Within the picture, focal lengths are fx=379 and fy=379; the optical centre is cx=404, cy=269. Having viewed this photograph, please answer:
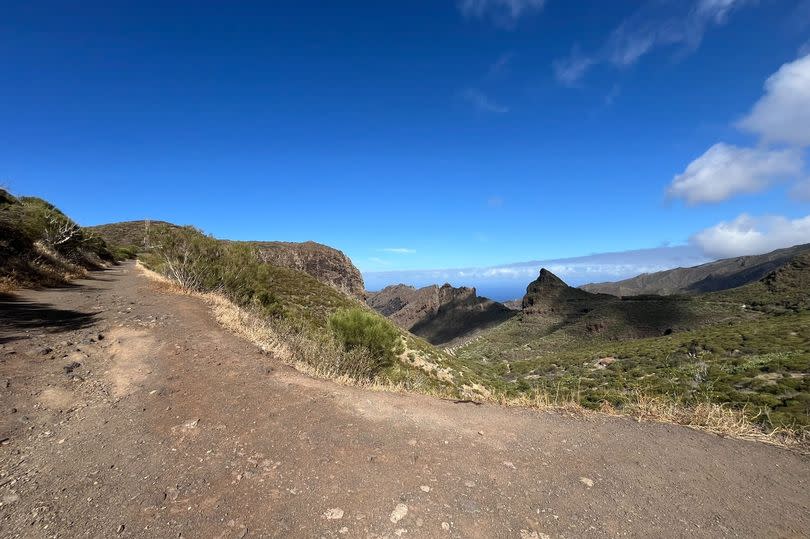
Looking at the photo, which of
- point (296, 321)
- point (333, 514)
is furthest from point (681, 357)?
point (333, 514)

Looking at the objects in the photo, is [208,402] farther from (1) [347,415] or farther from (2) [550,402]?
(2) [550,402]

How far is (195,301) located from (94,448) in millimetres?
10518

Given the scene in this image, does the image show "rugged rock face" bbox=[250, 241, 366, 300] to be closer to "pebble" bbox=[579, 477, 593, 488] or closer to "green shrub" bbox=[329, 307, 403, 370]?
"green shrub" bbox=[329, 307, 403, 370]

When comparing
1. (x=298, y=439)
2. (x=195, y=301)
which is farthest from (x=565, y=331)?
(x=298, y=439)

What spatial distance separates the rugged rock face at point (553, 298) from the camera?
94562 millimetres

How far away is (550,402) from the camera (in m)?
7.20

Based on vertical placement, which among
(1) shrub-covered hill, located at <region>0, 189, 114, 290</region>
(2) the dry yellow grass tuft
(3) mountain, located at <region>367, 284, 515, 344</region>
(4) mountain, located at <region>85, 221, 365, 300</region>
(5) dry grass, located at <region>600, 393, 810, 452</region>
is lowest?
(3) mountain, located at <region>367, 284, 515, 344</region>

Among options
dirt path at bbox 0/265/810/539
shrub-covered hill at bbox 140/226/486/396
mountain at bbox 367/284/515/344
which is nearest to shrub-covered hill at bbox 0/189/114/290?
shrub-covered hill at bbox 140/226/486/396

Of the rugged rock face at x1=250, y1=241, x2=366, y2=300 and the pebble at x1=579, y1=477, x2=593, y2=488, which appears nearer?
the pebble at x1=579, y1=477, x2=593, y2=488

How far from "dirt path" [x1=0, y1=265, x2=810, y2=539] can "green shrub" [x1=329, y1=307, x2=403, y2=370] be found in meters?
7.12

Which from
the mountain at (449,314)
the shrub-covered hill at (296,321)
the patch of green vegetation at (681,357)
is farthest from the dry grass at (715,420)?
the mountain at (449,314)

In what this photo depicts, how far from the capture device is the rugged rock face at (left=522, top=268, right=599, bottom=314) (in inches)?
3723

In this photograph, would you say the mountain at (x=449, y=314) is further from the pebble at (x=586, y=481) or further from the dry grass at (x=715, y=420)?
the pebble at (x=586, y=481)

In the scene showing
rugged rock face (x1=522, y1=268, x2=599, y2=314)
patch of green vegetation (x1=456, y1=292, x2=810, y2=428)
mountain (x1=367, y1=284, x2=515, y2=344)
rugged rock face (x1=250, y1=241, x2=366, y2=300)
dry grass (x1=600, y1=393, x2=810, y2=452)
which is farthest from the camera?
mountain (x1=367, y1=284, x2=515, y2=344)
